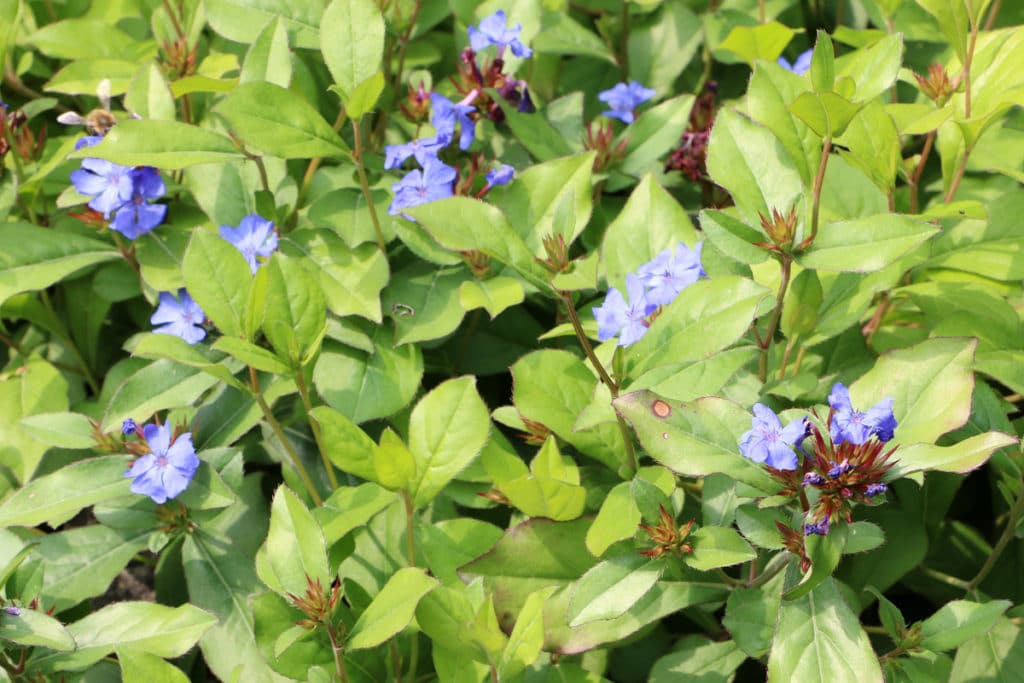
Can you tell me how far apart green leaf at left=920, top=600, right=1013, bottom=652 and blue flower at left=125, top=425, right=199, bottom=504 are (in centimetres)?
126

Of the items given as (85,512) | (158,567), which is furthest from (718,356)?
(85,512)

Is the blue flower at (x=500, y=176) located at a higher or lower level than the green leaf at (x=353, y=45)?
lower

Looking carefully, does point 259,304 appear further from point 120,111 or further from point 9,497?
point 120,111

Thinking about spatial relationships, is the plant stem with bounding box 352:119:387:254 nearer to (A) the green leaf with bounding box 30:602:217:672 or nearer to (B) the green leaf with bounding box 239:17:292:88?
(B) the green leaf with bounding box 239:17:292:88

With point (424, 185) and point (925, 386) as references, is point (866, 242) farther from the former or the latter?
point (424, 185)

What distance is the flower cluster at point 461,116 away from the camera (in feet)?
6.34

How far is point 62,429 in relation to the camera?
1899mm

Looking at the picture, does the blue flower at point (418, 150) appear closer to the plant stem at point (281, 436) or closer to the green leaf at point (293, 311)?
the green leaf at point (293, 311)

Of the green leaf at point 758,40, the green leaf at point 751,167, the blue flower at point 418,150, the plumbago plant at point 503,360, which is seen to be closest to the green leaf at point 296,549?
the plumbago plant at point 503,360

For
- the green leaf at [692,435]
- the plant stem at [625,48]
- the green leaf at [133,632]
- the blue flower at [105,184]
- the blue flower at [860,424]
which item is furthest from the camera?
the plant stem at [625,48]

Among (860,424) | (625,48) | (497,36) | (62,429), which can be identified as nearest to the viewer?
(860,424)

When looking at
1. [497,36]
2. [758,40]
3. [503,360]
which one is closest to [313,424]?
[503,360]

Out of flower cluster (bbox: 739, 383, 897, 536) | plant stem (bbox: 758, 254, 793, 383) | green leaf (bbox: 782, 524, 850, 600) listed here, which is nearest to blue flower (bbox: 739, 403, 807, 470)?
flower cluster (bbox: 739, 383, 897, 536)

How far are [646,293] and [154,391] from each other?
974mm
